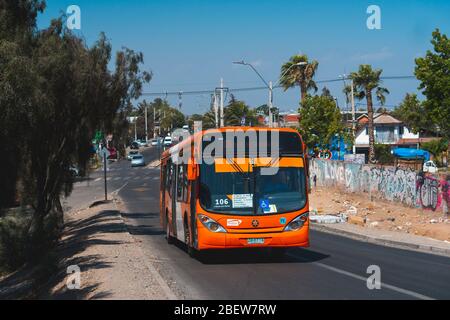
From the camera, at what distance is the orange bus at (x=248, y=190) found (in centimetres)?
1592

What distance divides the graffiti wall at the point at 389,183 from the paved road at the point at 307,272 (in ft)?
36.3

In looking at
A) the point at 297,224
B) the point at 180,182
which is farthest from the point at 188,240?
the point at 297,224

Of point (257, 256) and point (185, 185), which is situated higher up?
point (185, 185)

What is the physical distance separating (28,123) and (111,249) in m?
5.92

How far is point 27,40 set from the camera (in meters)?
25.9

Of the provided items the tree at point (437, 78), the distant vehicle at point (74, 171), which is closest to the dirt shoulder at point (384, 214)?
the tree at point (437, 78)

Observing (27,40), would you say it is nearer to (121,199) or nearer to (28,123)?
(28,123)

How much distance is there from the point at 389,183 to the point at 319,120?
650 inches

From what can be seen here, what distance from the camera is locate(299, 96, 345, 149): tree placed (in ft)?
181

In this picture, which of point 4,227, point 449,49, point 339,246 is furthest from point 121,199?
point 339,246

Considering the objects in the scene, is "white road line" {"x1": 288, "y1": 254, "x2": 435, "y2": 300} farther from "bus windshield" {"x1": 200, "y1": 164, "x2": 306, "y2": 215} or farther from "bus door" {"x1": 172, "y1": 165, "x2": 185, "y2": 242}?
"bus door" {"x1": 172, "y1": 165, "x2": 185, "y2": 242}

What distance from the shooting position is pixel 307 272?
48.3ft

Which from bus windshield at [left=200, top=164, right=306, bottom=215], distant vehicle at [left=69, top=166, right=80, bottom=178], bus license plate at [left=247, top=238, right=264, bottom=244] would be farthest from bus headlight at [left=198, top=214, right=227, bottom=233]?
distant vehicle at [left=69, top=166, right=80, bottom=178]

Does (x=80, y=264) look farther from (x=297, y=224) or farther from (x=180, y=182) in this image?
(x=297, y=224)
